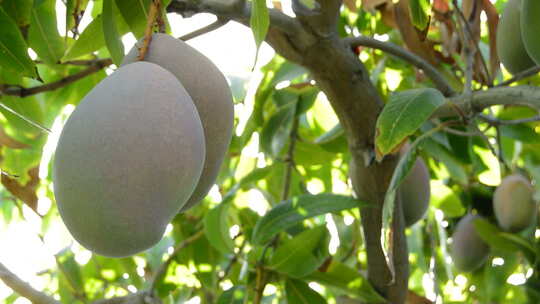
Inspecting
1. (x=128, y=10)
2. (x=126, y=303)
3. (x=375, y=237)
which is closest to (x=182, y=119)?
(x=128, y=10)

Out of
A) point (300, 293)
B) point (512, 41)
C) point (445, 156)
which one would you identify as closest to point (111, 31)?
point (512, 41)

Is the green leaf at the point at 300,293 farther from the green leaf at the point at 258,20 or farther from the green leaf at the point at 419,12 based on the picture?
the green leaf at the point at 258,20

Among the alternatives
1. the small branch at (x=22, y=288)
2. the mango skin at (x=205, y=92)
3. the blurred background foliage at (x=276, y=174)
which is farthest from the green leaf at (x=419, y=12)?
the small branch at (x=22, y=288)

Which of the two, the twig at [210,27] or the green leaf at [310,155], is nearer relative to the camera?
the twig at [210,27]

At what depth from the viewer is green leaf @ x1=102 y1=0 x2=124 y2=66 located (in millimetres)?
772

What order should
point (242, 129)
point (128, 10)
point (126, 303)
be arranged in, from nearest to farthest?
point (128, 10) → point (126, 303) → point (242, 129)

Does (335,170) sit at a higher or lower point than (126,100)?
lower

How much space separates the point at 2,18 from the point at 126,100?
279 mm

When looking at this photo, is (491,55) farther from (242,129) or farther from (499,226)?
(499,226)

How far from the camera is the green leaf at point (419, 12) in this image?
99cm

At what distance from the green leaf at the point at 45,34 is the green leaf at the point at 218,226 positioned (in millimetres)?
447

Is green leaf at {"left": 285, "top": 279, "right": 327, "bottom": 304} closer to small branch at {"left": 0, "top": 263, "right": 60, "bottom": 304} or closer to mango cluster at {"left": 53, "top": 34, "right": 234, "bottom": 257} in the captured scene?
small branch at {"left": 0, "top": 263, "right": 60, "bottom": 304}

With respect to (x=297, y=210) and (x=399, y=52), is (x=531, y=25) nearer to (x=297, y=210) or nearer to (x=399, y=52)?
(x=399, y=52)

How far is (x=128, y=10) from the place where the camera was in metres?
0.81
